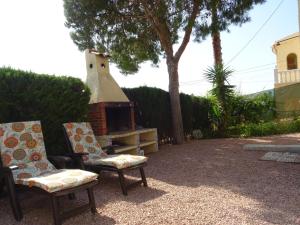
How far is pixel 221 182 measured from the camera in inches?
181

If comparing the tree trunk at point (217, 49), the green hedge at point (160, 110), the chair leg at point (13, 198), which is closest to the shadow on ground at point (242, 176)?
the green hedge at point (160, 110)

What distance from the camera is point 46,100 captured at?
16.8 feet

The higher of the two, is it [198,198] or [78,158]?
[78,158]

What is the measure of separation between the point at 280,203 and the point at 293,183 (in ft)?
3.20

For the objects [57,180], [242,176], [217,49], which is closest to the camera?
[57,180]

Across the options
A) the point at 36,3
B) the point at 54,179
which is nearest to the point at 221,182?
the point at 54,179

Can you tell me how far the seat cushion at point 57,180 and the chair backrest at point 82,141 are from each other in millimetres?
1243

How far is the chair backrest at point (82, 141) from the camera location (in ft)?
16.1

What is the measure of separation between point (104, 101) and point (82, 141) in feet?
5.99

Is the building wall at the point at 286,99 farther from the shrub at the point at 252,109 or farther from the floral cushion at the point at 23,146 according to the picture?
the floral cushion at the point at 23,146

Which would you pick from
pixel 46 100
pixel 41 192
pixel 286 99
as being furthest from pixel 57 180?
pixel 286 99

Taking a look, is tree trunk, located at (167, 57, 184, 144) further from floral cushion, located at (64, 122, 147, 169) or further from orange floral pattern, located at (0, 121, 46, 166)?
Answer: orange floral pattern, located at (0, 121, 46, 166)

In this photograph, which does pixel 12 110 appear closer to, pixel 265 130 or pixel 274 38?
pixel 265 130

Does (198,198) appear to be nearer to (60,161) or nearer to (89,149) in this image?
(60,161)
